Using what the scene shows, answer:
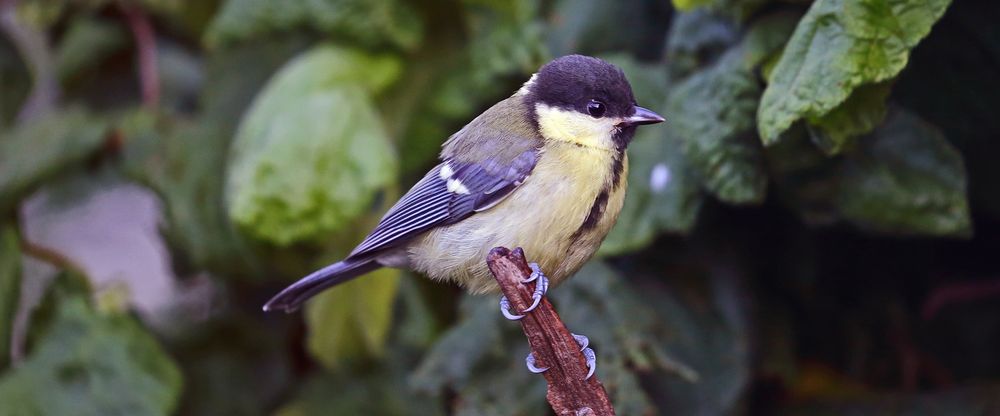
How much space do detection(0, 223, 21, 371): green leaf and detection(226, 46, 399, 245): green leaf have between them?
0.57 m

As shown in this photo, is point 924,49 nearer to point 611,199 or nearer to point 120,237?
point 611,199

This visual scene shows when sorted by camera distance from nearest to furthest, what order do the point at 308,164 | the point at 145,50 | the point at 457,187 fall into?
the point at 457,187
the point at 308,164
the point at 145,50

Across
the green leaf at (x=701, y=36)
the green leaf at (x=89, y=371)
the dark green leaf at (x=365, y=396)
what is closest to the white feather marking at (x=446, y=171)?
the green leaf at (x=701, y=36)

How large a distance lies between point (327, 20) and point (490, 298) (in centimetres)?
75

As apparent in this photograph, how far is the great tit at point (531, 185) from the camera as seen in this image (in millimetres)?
1792

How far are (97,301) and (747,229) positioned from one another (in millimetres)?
1622

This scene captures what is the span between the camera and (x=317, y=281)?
204 centimetres

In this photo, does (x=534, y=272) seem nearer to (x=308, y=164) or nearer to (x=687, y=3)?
(x=687, y=3)

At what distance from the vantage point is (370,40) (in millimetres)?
2637

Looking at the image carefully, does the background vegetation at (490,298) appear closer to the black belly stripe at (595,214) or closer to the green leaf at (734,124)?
the green leaf at (734,124)

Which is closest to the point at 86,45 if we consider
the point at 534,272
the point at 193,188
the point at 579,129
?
the point at 193,188

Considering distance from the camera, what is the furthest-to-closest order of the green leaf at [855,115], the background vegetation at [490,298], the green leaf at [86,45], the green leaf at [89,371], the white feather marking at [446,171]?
the green leaf at [86,45]
the green leaf at [89,371]
the background vegetation at [490,298]
the white feather marking at [446,171]
the green leaf at [855,115]

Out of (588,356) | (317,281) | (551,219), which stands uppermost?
(551,219)

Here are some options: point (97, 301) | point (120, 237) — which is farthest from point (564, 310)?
point (120, 237)
